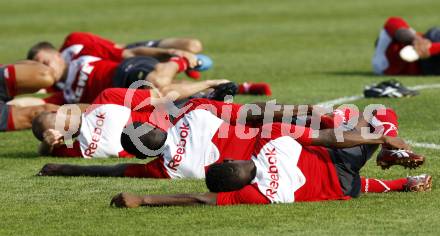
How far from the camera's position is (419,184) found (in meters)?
8.72

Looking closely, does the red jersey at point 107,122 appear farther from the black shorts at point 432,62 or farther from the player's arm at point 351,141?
the black shorts at point 432,62

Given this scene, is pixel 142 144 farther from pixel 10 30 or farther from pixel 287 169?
pixel 10 30

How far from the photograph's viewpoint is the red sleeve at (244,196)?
8250 mm

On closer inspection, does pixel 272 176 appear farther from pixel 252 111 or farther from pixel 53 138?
pixel 53 138

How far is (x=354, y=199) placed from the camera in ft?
27.8

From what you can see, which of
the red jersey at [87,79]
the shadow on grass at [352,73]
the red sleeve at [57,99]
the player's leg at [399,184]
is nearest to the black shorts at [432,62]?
the shadow on grass at [352,73]

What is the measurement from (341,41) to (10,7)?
11.9 metres

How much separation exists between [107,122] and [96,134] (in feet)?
0.62

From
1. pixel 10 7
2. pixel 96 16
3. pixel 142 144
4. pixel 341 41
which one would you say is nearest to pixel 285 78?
pixel 341 41

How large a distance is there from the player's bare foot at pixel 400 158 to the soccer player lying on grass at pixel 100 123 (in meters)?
2.84

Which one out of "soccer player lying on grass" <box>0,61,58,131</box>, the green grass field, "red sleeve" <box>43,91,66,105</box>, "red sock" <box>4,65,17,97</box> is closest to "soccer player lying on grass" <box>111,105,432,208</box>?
the green grass field

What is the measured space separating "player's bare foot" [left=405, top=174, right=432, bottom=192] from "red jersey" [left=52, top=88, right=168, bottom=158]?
114 inches

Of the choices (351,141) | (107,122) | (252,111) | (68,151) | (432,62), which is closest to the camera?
(351,141)

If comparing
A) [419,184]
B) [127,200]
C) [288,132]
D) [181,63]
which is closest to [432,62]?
[181,63]
